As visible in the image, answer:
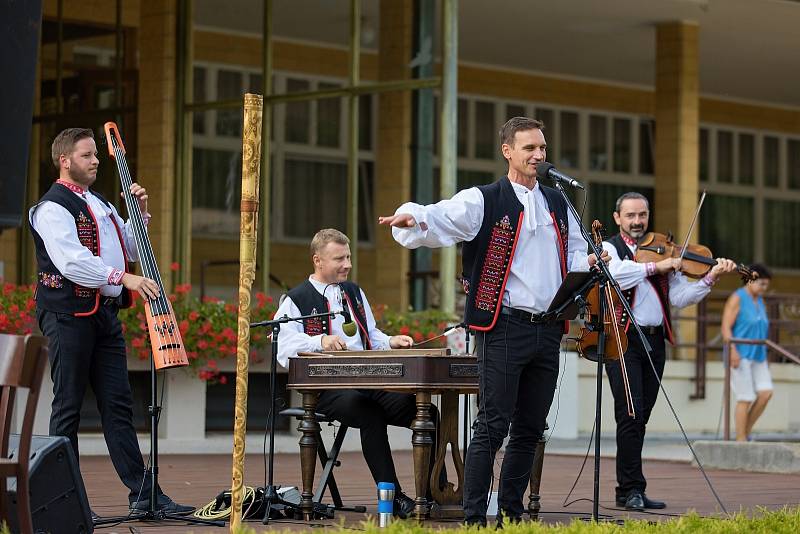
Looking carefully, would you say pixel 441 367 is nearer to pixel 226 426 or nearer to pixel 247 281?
pixel 247 281

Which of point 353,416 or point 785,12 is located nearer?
point 353,416

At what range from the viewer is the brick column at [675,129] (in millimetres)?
19234

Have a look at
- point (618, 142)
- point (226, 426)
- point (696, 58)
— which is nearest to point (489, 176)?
point (618, 142)

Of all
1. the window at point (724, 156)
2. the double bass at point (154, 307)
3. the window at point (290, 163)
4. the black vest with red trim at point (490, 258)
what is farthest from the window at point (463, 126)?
the black vest with red trim at point (490, 258)

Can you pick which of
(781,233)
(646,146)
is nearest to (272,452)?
(646,146)

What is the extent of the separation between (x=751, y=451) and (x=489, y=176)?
37.2ft

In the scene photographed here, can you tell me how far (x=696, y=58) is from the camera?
19328mm

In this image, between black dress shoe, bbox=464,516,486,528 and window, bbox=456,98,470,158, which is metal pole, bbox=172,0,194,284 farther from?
black dress shoe, bbox=464,516,486,528

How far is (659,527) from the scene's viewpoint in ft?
21.4

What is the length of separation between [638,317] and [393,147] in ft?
26.5

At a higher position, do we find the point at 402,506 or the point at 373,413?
the point at 373,413

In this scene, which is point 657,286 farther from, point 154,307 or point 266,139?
point 266,139

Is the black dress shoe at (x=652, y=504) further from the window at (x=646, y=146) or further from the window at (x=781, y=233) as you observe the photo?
the window at (x=781, y=233)

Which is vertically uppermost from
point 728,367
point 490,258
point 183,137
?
point 183,137
